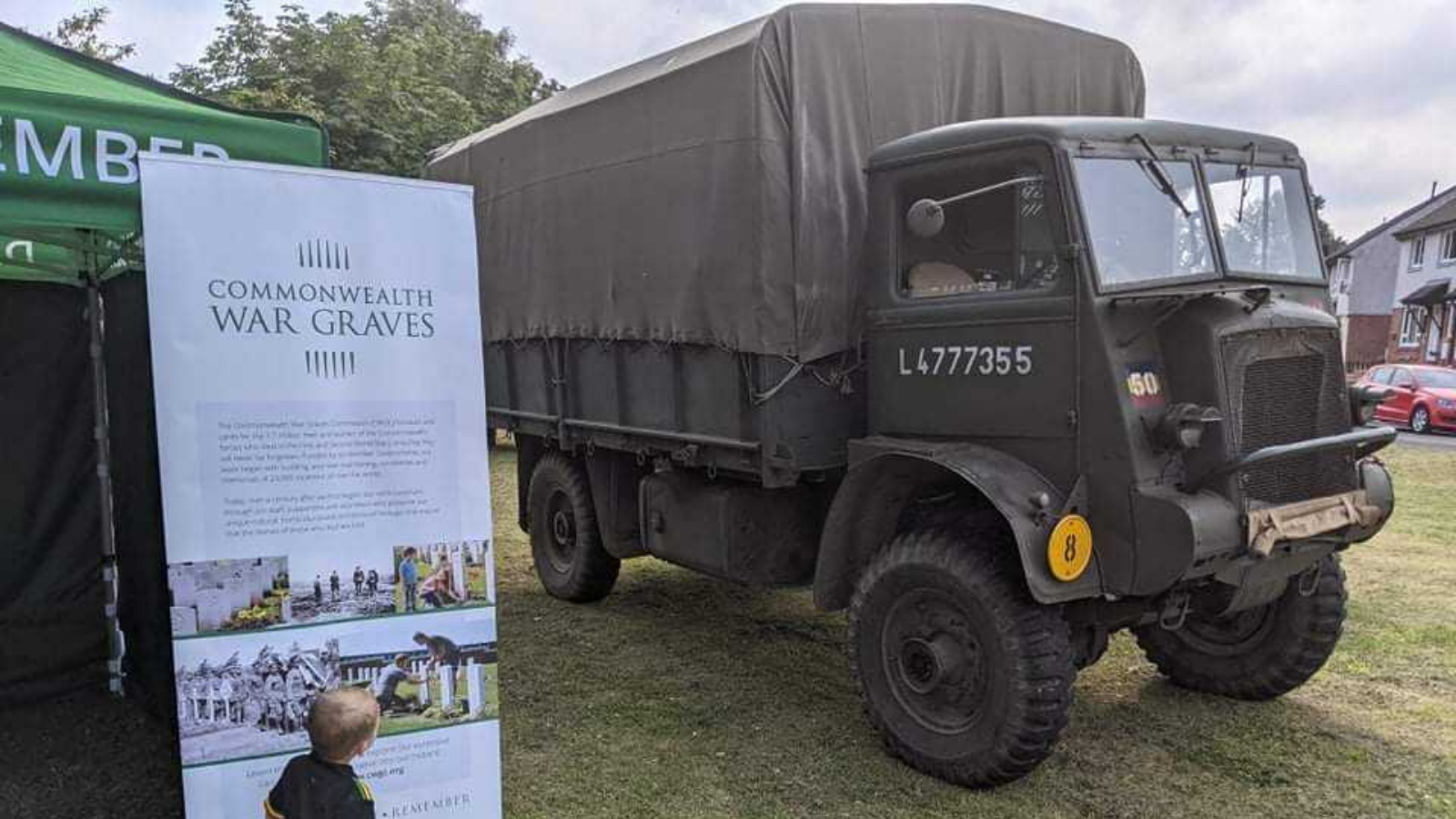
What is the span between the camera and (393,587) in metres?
3.21

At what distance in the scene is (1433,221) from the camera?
117 feet

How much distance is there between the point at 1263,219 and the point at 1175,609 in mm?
1805

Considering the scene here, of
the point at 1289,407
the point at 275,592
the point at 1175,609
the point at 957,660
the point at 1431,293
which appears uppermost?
the point at 1431,293

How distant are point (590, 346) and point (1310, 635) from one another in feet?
13.7

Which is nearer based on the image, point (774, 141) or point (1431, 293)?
point (774, 141)

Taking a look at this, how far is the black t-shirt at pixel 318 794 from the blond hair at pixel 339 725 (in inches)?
1.6

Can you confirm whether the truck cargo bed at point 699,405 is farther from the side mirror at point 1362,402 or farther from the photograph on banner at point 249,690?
the photograph on banner at point 249,690

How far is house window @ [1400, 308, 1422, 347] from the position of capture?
3556 cm

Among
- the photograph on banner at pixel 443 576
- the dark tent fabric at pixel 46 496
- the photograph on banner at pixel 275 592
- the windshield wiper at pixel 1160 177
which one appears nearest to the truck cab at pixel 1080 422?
the windshield wiper at pixel 1160 177

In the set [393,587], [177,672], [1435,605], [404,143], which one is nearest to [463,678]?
[393,587]

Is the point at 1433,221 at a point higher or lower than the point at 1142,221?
higher

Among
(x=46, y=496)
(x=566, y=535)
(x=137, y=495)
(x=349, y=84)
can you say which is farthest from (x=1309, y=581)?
(x=349, y=84)

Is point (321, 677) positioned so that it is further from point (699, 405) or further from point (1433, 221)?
point (1433, 221)

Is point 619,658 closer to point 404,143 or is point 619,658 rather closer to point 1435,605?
point 1435,605
